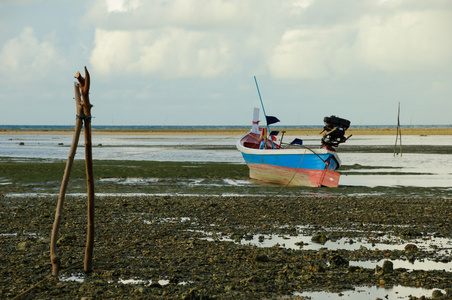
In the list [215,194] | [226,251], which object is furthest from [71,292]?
[215,194]

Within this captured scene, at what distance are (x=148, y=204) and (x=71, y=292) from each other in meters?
8.78

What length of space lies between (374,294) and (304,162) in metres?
16.1

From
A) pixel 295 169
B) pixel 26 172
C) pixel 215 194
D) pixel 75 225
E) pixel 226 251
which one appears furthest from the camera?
pixel 26 172

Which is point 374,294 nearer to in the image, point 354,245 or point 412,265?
point 412,265

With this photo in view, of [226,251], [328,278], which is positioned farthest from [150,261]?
[328,278]

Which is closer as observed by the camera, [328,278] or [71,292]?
[71,292]

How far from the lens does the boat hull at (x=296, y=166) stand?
22.8 meters

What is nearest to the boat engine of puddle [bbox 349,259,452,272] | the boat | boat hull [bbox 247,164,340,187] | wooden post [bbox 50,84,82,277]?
the boat

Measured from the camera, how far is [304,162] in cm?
2380

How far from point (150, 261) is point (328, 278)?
321 centimetres

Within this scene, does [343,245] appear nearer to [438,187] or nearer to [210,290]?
[210,290]

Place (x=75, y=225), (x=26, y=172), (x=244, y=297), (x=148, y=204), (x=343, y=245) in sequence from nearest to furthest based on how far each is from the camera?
(x=244, y=297)
(x=343, y=245)
(x=75, y=225)
(x=148, y=204)
(x=26, y=172)

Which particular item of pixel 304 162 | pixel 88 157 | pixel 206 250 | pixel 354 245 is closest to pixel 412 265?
pixel 354 245

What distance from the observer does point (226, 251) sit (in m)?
10.2
